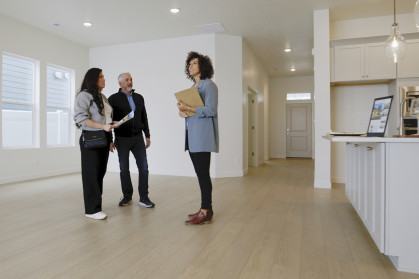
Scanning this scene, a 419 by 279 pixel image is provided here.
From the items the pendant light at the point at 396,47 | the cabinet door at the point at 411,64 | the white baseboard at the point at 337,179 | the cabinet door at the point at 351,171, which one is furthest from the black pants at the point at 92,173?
the cabinet door at the point at 411,64

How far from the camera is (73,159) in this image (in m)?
6.43

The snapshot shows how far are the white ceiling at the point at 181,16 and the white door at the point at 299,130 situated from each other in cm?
409

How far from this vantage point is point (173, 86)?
6070 millimetres

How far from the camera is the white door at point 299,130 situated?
10.3 m

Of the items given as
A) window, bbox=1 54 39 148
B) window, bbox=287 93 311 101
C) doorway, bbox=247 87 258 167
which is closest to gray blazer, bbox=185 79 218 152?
window, bbox=1 54 39 148

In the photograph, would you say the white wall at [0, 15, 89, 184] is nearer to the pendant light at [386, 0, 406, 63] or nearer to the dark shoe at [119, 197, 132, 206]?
the dark shoe at [119, 197, 132, 206]

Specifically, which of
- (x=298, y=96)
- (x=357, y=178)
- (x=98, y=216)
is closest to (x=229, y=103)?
(x=357, y=178)

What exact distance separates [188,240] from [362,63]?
3985mm

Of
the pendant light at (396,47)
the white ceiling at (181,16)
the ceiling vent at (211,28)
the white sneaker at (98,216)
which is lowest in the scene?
the white sneaker at (98,216)

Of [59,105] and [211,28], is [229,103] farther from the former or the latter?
[59,105]

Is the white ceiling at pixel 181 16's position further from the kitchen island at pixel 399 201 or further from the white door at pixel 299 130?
the white door at pixel 299 130

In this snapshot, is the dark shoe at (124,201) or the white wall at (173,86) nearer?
the dark shoe at (124,201)

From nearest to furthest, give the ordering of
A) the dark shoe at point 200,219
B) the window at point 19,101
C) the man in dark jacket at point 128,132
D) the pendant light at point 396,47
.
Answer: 1. the dark shoe at point 200,219
2. the man in dark jacket at point 128,132
3. the pendant light at point 396,47
4. the window at point 19,101

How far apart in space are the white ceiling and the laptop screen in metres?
2.90
